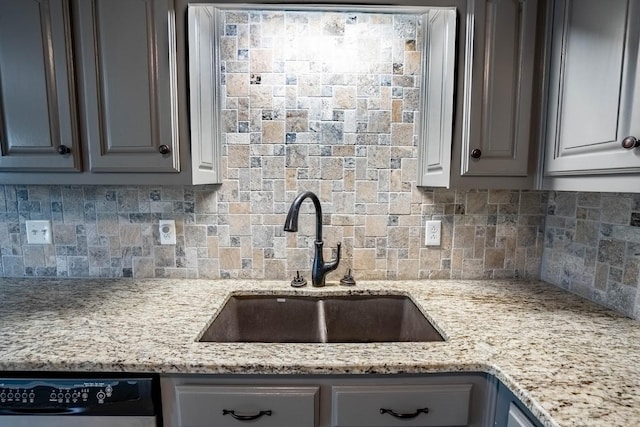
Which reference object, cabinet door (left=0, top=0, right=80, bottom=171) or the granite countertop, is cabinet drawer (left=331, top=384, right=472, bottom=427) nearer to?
the granite countertop

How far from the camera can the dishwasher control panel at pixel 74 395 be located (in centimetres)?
79

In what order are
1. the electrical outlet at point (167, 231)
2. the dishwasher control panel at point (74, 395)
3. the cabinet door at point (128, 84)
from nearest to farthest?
1. the dishwasher control panel at point (74, 395)
2. the cabinet door at point (128, 84)
3. the electrical outlet at point (167, 231)

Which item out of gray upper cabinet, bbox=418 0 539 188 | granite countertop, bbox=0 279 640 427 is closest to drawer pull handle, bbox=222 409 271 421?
granite countertop, bbox=0 279 640 427

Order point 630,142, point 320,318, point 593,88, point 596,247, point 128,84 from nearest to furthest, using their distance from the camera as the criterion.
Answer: point 630,142 < point 593,88 < point 128,84 < point 596,247 < point 320,318

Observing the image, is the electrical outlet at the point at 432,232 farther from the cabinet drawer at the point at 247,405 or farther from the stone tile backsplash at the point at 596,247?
the cabinet drawer at the point at 247,405

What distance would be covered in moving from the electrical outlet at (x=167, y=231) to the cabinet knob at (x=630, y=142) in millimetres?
1567

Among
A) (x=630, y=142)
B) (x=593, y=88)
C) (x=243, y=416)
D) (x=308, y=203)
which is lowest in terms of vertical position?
(x=243, y=416)

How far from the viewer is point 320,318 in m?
1.29

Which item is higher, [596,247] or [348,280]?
[596,247]

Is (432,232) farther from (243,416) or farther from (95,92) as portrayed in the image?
(95,92)

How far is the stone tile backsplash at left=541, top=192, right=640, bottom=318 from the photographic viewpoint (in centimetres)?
105

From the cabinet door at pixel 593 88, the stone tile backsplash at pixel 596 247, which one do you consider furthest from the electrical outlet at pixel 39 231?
the stone tile backsplash at pixel 596 247

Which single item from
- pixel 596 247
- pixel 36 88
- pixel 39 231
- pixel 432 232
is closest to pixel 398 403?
pixel 432 232

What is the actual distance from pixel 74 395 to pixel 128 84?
37.1 inches
